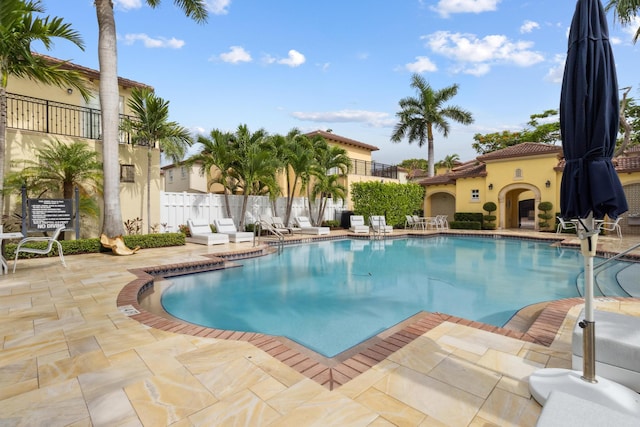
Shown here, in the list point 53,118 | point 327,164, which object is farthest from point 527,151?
point 53,118

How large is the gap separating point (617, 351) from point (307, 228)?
14724 mm

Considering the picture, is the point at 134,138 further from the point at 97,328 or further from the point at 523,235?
the point at 523,235

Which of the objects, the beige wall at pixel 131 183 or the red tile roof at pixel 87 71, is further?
the red tile roof at pixel 87 71

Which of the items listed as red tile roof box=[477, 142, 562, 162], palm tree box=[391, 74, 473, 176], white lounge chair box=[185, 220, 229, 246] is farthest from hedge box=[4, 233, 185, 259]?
palm tree box=[391, 74, 473, 176]

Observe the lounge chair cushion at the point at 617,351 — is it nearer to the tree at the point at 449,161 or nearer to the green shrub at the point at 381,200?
the green shrub at the point at 381,200

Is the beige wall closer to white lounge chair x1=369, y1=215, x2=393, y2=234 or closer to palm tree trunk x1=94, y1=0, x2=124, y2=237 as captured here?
palm tree trunk x1=94, y1=0, x2=124, y2=237

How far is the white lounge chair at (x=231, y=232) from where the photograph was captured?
13.1 meters

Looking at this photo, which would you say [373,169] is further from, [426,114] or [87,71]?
[87,71]

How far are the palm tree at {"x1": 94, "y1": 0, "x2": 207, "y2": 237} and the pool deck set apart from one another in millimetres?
6359

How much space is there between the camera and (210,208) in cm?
1606

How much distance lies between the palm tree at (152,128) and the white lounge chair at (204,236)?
6.03 feet

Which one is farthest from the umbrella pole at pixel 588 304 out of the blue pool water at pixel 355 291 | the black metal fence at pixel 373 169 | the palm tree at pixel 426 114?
the palm tree at pixel 426 114

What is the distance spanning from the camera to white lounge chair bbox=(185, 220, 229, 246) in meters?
12.2

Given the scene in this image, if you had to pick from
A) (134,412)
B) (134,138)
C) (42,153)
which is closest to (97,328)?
(134,412)
